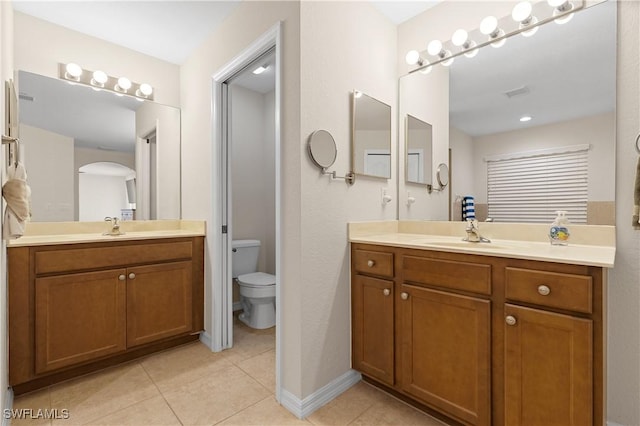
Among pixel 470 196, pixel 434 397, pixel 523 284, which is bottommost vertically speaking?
pixel 434 397

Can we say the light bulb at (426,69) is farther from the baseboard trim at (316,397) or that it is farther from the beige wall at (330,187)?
the baseboard trim at (316,397)

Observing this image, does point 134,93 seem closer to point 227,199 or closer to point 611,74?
point 227,199

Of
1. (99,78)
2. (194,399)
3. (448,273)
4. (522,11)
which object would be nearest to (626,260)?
(448,273)

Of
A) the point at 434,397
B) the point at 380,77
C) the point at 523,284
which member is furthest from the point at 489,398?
the point at 380,77

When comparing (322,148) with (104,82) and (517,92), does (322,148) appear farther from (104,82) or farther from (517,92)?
(104,82)

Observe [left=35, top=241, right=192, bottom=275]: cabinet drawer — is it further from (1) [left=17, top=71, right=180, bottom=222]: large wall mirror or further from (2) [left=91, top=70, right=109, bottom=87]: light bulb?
(2) [left=91, top=70, right=109, bottom=87]: light bulb

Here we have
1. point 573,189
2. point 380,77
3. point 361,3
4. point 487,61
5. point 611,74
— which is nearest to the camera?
point 611,74

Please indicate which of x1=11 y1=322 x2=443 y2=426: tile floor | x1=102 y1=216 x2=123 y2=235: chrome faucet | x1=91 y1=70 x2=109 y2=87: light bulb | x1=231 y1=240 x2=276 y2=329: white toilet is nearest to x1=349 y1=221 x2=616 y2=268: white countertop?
x1=11 y1=322 x2=443 y2=426: tile floor

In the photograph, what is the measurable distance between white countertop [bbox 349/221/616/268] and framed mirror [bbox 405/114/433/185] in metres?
0.35

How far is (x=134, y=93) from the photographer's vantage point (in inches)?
98.7

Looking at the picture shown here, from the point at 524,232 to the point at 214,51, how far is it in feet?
8.06

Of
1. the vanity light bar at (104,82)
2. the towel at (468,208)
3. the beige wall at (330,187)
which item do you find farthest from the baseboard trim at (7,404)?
the towel at (468,208)

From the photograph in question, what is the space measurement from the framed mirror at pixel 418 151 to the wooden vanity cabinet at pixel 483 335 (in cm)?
76

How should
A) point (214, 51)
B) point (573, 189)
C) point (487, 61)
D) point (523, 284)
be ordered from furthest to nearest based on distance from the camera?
point (214, 51) → point (487, 61) → point (573, 189) → point (523, 284)
